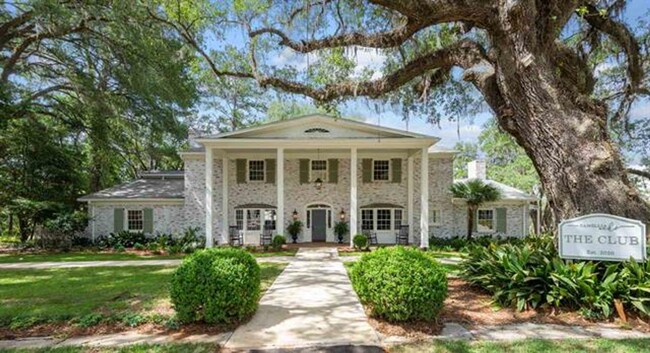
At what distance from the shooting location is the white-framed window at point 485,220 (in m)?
17.5

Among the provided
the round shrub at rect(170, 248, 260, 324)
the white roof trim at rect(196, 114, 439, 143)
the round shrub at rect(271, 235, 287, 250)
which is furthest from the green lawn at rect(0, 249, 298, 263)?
the round shrub at rect(170, 248, 260, 324)

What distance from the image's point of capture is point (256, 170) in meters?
17.8

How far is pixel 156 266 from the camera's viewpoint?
10.9 metres

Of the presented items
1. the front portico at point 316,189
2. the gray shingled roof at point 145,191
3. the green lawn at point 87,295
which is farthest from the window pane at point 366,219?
the gray shingled roof at point 145,191

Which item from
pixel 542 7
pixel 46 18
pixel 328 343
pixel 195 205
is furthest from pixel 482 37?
pixel 195 205

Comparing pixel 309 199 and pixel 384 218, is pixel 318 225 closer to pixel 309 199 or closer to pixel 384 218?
pixel 309 199

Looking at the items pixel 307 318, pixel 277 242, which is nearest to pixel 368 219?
pixel 277 242

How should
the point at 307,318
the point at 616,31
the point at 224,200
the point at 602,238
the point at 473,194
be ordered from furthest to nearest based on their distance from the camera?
the point at 224,200
the point at 473,194
the point at 616,31
the point at 602,238
the point at 307,318

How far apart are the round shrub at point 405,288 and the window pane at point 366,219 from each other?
12080mm

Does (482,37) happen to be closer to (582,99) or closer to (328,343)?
(582,99)

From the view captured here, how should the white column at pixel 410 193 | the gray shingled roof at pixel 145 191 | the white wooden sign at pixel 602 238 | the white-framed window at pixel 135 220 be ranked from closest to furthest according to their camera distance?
the white wooden sign at pixel 602 238 < the white column at pixel 410 193 < the gray shingled roof at pixel 145 191 < the white-framed window at pixel 135 220

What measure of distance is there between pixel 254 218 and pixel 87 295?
10.4 m

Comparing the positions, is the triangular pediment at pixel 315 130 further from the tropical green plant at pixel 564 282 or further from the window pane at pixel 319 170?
the tropical green plant at pixel 564 282

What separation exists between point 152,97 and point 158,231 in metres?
6.79
